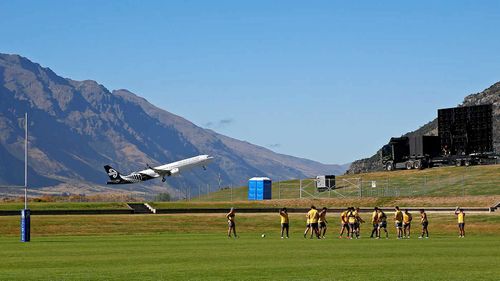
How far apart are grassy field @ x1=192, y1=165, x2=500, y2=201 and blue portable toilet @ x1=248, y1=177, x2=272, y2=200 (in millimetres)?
1579

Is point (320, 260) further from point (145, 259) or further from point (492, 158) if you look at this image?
point (492, 158)

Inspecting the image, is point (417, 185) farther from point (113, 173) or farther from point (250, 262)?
point (250, 262)

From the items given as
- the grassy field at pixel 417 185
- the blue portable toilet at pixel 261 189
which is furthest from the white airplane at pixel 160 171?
the blue portable toilet at pixel 261 189

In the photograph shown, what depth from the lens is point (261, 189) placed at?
123m

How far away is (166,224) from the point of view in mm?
81312

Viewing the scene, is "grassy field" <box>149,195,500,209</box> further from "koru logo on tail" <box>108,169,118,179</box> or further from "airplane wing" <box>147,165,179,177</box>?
"koru logo on tail" <box>108,169,118,179</box>

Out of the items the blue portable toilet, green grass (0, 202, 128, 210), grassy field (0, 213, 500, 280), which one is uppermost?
the blue portable toilet

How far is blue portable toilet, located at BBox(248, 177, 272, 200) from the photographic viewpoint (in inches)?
4840

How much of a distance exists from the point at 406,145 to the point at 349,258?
104 metres

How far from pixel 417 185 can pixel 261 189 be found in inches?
758

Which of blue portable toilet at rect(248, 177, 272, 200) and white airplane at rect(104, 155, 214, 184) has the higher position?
white airplane at rect(104, 155, 214, 184)

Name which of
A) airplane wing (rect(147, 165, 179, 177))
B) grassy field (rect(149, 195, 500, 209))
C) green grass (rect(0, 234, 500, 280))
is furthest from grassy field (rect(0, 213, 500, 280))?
airplane wing (rect(147, 165, 179, 177))

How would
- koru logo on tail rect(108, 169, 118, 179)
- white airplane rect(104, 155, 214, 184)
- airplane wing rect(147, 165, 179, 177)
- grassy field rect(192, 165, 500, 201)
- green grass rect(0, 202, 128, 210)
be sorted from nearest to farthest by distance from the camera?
green grass rect(0, 202, 128, 210)
grassy field rect(192, 165, 500, 201)
airplane wing rect(147, 165, 179, 177)
white airplane rect(104, 155, 214, 184)
koru logo on tail rect(108, 169, 118, 179)

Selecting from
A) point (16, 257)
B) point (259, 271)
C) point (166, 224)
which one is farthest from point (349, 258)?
point (166, 224)
